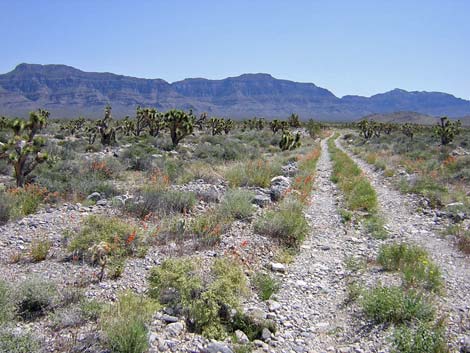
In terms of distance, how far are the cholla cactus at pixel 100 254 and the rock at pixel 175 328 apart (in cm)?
175

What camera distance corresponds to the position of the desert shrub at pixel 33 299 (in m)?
5.04

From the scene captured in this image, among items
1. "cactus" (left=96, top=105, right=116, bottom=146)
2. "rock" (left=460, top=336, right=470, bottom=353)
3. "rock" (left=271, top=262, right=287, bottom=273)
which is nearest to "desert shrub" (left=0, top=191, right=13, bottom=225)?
"rock" (left=271, top=262, right=287, bottom=273)

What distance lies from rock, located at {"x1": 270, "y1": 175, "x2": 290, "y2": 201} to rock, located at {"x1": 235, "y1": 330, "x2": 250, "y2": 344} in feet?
23.8

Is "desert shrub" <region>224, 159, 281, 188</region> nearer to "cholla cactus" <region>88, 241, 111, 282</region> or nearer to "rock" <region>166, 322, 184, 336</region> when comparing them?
"cholla cactus" <region>88, 241, 111, 282</region>

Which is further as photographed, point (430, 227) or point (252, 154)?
point (252, 154)

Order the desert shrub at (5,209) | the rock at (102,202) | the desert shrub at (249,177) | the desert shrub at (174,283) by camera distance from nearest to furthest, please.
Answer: the desert shrub at (174,283) → the desert shrub at (5,209) → the rock at (102,202) → the desert shrub at (249,177)

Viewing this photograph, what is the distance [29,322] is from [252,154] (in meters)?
19.2

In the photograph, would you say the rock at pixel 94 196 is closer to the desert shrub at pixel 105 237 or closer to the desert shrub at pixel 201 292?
the desert shrub at pixel 105 237

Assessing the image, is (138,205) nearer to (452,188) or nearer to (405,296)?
(405,296)

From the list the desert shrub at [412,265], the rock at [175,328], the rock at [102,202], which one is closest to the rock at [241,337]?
the rock at [175,328]

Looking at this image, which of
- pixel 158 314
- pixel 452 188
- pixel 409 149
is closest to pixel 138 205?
pixel 158 314

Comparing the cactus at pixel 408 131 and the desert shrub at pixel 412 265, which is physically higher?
the cactus at pixel 408 131

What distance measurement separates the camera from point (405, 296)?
18.4 ft

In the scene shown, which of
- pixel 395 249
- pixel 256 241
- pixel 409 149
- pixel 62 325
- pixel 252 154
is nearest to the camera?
pixel 62 325
